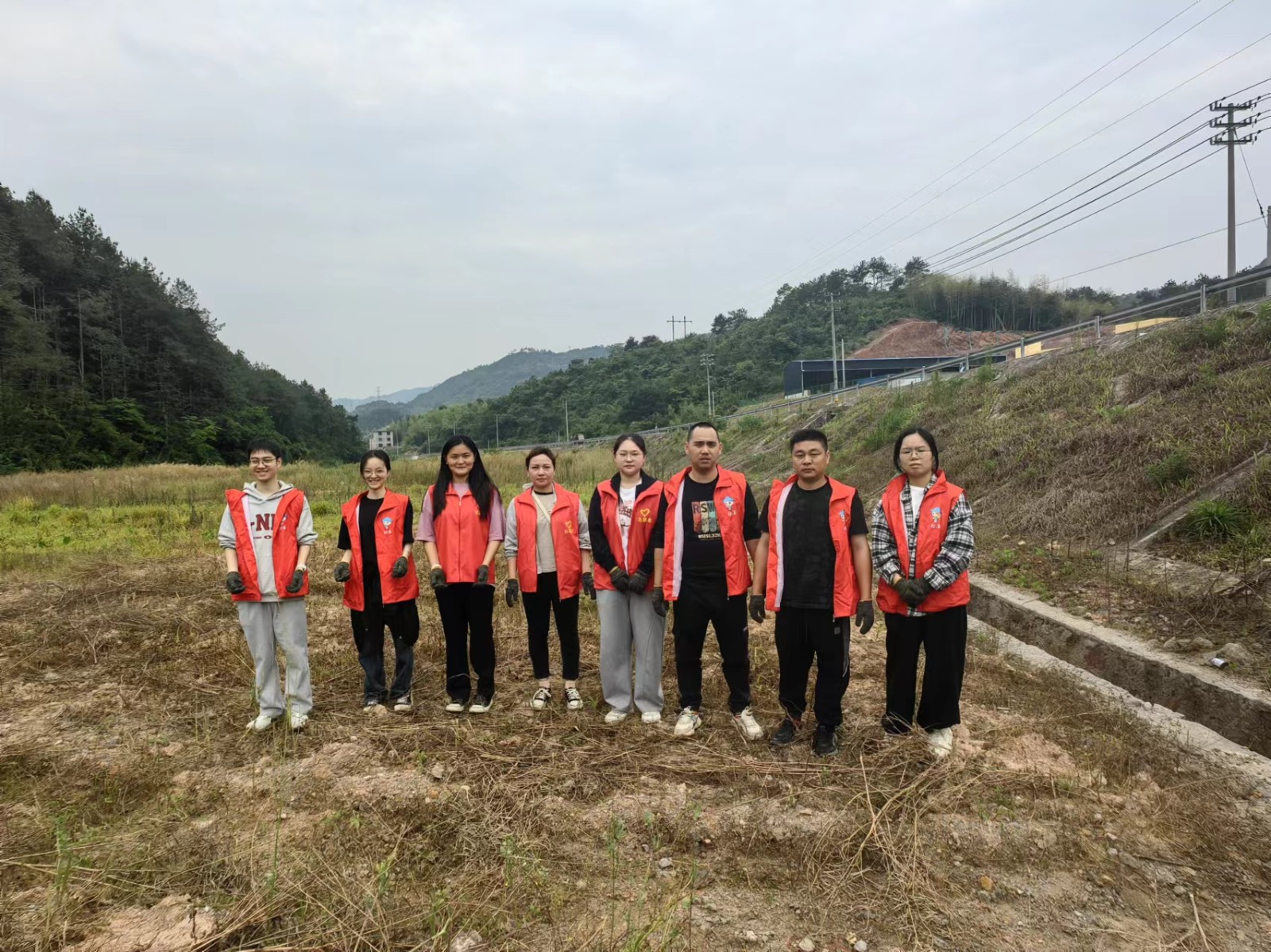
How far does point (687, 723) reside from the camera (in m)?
3.77

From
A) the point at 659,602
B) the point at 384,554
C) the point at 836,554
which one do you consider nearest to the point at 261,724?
the point at 384,554

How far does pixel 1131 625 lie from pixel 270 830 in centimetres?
564

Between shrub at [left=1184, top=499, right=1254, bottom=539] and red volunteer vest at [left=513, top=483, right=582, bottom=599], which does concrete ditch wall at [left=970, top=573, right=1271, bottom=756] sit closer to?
shrub at [left=1184, top=499, right=1254, bottom=539]

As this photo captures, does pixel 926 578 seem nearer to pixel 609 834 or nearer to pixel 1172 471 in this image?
pixel 609 834

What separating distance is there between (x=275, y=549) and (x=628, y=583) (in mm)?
1925

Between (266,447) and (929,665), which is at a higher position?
(266,447)

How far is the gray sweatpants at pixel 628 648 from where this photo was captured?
395 cm

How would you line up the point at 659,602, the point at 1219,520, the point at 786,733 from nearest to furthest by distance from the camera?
1. the point at 786,733
2. the point at 659,602
3. the point at 1219,520

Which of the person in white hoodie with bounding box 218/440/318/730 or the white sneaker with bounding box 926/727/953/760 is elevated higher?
the person in white hoodie with bounding box 218/440/318/730

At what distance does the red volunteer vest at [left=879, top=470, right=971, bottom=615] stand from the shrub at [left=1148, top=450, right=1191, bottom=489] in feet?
16.0

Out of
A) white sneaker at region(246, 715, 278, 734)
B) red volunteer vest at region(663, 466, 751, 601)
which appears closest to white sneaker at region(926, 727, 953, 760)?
red volunteer vest at region(663, 466, 751, 601)

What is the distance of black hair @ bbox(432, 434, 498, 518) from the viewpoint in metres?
4.09

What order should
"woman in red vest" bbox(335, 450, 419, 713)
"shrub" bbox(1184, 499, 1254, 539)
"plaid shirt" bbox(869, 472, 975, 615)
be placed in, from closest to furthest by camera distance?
"plaid shirt" bbox(869, 472, 975, 615) → "woman in red vest" bbox(335, 450, 419, 713) → "shrub" bbox(1184, 499, 1254, 539)

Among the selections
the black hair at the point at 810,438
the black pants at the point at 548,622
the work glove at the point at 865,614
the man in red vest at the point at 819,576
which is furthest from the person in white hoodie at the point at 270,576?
the work glove at the point at 865,614
